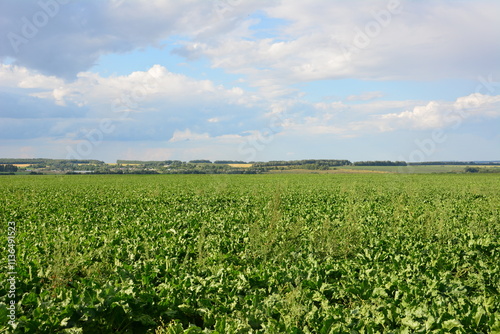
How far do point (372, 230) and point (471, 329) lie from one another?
28.9 ft

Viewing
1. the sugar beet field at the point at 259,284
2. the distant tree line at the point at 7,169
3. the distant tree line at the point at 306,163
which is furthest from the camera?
the distant tree line at the point at 306,163

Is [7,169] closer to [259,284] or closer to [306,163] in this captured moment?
[306,163]

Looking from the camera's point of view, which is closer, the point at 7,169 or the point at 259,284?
the point at 259,284

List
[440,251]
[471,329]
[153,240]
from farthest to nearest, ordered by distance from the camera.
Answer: [153,240]
[440,251]
[471,329]

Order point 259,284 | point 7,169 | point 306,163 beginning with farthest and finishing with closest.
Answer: point 306,163 → point 7,169 → point 259,284

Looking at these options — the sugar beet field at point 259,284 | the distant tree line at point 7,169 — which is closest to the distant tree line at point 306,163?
the distant tree line at point 7,169

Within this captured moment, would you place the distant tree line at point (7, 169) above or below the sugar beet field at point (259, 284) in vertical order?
above

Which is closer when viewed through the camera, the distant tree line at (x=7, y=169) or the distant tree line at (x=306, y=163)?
the distant tree line at (x=7, y=169)

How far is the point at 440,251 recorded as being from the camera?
10117 millimetres

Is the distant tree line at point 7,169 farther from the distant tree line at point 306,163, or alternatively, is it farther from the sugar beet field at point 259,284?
the sugar beet field at point 259,284

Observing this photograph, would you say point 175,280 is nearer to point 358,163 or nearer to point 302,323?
point 302,323

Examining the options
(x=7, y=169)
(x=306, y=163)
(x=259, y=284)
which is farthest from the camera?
(x=306, y=163)

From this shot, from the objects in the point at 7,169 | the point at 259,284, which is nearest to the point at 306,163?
the point at 7,169

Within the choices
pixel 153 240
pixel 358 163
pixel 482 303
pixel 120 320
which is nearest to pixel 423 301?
pixel 482 303
